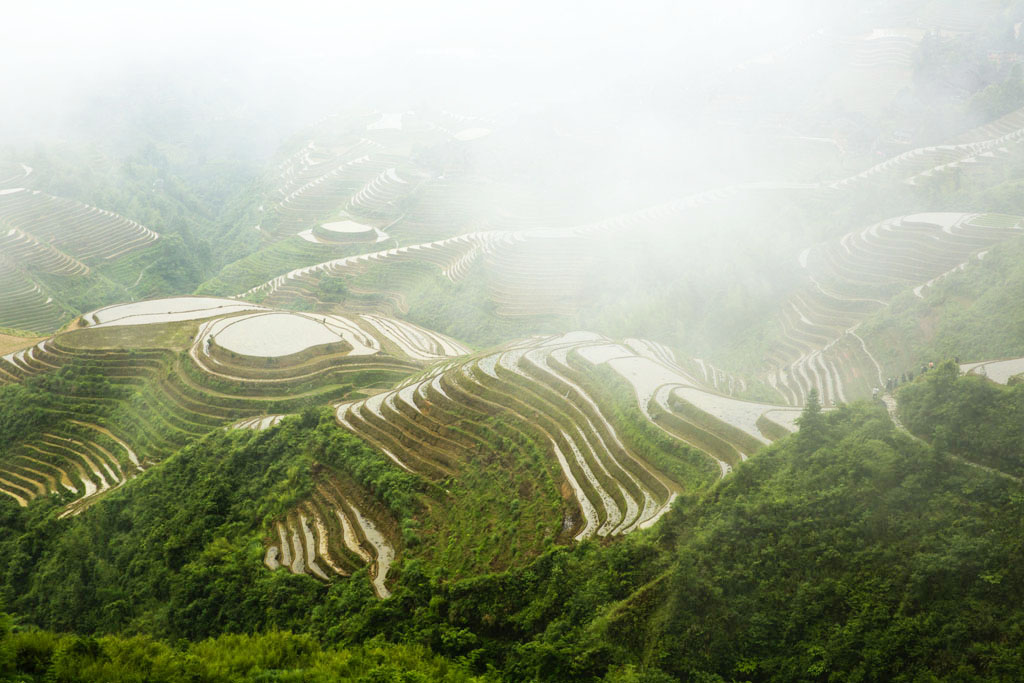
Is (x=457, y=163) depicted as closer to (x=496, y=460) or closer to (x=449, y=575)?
(x=496, y=460)

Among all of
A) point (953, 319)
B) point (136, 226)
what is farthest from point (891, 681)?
point (136, 226)

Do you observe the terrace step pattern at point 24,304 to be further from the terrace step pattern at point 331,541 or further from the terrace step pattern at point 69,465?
the terrace step pattern at point 331,541

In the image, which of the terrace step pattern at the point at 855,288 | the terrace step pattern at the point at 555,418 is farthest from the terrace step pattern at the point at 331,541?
the terrace step pattern at the point at 855,288

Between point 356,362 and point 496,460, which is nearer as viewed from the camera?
point 496,460

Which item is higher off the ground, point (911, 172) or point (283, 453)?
point (911, 172)

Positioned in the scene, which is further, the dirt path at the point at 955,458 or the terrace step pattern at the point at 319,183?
the terrace step pattern at the point at 319,183

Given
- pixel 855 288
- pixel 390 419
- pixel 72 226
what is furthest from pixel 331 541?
pixel 72 226

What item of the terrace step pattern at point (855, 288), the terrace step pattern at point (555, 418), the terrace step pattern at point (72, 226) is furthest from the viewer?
the terrace step pattern at point (72, 226)

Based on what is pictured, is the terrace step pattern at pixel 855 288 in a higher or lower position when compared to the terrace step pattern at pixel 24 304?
lower
